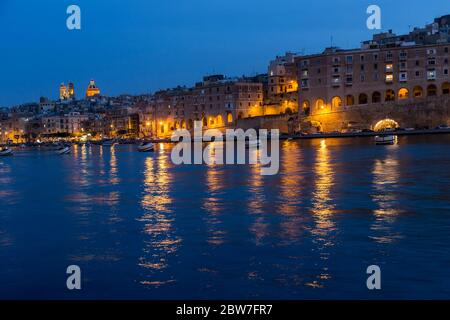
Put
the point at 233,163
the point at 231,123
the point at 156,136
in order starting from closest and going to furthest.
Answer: the point at 233,163
the point at 231,123
the point at 156,136

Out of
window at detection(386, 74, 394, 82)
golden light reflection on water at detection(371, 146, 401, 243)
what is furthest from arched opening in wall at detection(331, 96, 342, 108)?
golden light reflection on water at detection(371, 146, 401, 243)

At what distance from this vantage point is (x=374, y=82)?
59.8 m

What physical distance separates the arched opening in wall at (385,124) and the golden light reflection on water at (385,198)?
34.4 meters

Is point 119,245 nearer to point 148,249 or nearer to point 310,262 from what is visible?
point 148,249

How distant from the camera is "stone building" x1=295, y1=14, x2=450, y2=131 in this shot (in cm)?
5741

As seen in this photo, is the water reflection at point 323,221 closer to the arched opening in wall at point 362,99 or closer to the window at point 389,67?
the window at point 389,67

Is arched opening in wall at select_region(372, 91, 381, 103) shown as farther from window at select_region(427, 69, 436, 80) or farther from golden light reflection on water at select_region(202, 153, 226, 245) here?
golden light reflection on water at select_region(202, 153, 226, 245)

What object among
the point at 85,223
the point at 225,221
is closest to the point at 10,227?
the point at 85,223

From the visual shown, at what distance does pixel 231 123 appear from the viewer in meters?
72.7

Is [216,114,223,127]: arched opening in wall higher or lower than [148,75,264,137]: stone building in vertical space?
lower

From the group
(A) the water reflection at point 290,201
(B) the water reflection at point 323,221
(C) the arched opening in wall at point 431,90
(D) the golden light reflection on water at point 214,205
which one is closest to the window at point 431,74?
(C) the arched opening in wall at point 431,90

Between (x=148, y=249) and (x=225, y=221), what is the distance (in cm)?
295

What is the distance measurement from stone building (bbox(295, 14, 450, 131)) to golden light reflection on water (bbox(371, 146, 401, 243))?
33.9 metres
